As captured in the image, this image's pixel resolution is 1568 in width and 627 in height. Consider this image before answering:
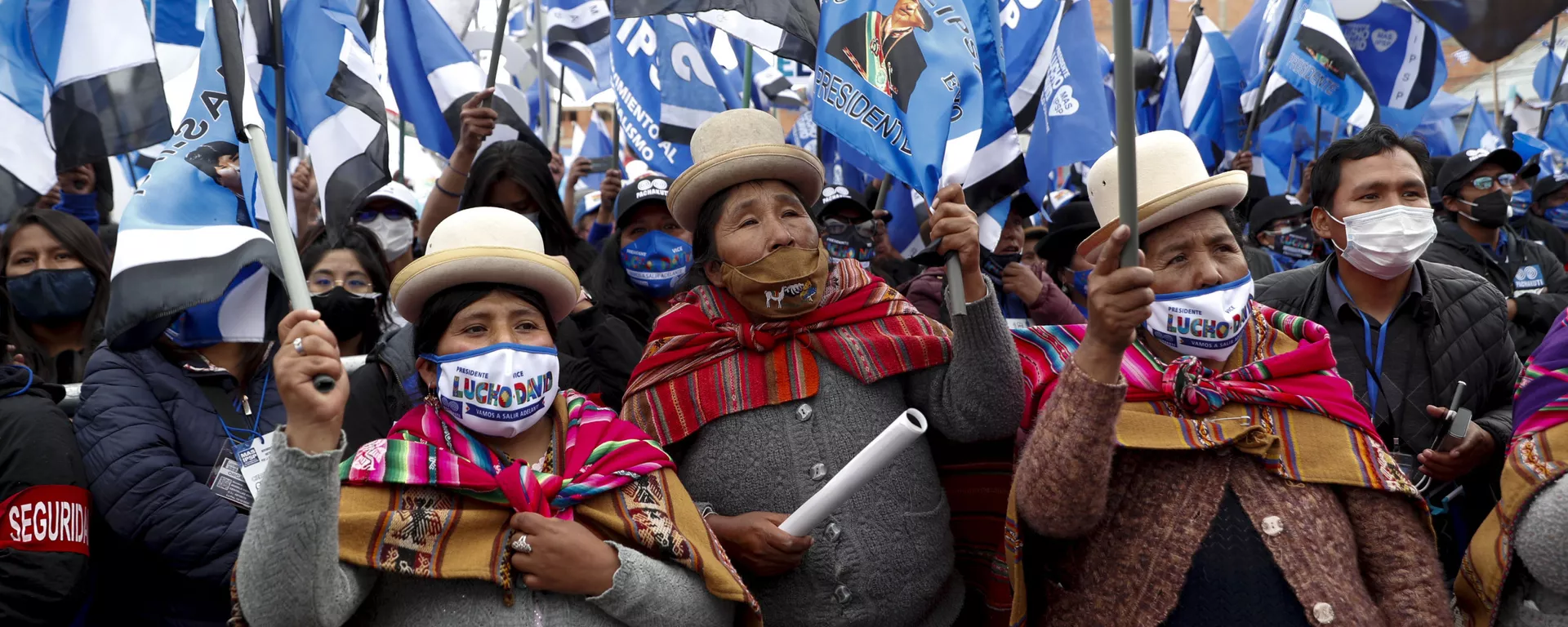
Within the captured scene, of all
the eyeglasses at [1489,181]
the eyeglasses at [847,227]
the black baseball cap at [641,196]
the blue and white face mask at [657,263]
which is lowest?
the eyeglasses at [1489,181]

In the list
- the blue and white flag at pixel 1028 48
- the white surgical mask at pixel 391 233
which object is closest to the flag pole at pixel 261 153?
the white surgical mask at pixel 391 233

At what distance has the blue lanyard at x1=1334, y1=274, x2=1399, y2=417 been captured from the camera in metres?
3.71

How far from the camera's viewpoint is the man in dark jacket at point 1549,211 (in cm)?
945

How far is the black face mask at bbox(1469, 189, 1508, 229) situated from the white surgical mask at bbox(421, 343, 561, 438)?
6286 mm

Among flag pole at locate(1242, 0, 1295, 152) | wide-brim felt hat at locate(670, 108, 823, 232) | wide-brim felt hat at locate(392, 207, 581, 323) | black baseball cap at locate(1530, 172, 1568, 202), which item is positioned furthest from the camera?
black baseball cap at locate(1530, 172, 1568, 202)

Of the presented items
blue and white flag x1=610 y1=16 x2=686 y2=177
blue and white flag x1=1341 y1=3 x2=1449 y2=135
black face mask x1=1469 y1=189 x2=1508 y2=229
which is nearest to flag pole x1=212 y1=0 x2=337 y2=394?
blue and white flag x1=610 y1=16 x2=686 y2=177

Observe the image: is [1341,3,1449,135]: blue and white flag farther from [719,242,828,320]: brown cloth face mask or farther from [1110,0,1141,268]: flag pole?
[1110,0,1141,268]: flag pole

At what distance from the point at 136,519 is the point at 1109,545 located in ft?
8.41

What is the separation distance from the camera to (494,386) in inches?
108

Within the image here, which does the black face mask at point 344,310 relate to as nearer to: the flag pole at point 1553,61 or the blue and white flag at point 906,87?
the blue and white flag at point 906,87

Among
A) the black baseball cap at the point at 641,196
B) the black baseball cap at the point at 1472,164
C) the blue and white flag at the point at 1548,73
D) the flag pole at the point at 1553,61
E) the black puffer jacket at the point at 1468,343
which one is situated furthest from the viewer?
the blue and white flag at the point at 1548,73

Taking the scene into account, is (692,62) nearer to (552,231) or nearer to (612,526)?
(552,231)

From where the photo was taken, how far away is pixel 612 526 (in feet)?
8.99

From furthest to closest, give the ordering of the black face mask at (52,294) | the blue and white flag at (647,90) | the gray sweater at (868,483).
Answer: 1. the blue and white flag at (647,90)
2. the black face mask at (52,294)
3. the gray sweater at (868,483)
